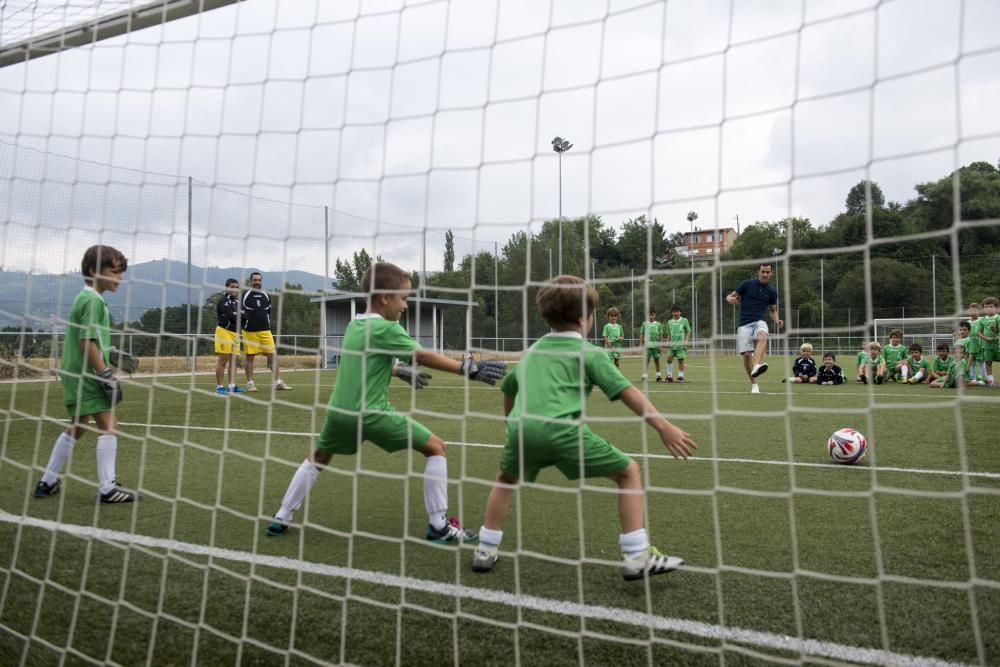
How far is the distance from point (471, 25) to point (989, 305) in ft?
31.0

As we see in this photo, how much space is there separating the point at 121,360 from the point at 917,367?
43.7ft

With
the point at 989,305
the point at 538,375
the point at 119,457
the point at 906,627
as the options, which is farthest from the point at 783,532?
the point at 989,305

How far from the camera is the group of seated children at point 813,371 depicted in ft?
41.5

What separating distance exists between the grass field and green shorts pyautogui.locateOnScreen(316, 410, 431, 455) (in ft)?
0.54

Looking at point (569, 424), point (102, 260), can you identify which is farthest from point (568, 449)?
point (102, 260)

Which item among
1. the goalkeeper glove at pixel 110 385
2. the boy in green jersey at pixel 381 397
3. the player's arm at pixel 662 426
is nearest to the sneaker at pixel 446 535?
the boy in green jersey at pixel 381 397

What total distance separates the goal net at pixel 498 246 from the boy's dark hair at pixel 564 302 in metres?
0.09

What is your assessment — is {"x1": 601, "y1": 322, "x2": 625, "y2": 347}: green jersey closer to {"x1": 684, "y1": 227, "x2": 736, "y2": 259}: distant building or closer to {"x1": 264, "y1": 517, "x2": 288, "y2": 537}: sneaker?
{"x1": 684, "y1": 227, "x2": 736, "y2": 259}: distant building

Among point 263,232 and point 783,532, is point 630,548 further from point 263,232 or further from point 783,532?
point 263,232

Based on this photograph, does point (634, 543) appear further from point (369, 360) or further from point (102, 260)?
point (102, 260)

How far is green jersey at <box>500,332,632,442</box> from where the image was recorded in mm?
2738

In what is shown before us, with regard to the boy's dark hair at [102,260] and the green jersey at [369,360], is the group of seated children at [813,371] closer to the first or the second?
the green jersey at [369,360]

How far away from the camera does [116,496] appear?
3.90 metres

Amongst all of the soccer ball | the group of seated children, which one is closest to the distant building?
the soccer ball
